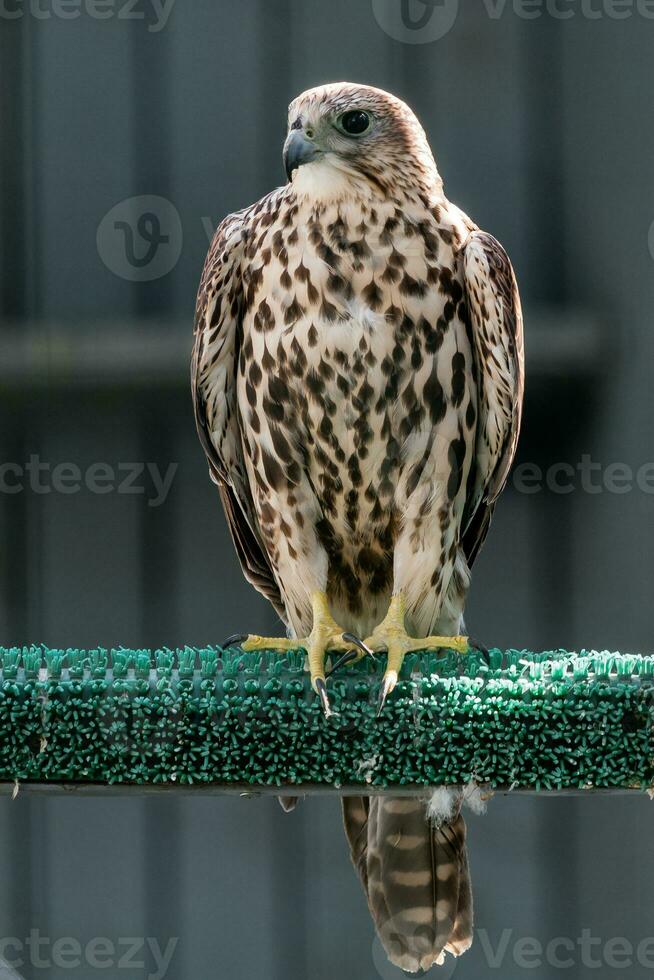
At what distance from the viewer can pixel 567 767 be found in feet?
4.66

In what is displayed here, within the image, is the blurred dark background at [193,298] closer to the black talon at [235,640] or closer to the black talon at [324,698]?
the black talon at [235,640]

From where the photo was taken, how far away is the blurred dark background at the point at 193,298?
3410mm

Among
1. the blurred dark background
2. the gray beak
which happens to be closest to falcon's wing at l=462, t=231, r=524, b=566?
the gray beak

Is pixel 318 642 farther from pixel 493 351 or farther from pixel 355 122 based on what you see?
pixel 355 122

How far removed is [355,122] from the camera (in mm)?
1803

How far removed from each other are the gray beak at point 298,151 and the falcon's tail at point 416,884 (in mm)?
1085

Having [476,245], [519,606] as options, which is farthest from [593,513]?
[476,245]

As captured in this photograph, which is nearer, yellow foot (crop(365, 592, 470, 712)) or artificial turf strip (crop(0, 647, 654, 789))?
artificial turf strip (crop(0, 647, 654, 789))

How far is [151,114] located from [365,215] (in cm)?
206

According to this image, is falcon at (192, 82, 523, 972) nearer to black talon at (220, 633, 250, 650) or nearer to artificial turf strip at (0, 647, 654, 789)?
black talon at (220, 633, 250, 650)

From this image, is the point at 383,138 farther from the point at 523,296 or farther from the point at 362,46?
the point at 362,46

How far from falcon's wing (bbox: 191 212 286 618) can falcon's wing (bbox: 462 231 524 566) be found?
43 cm

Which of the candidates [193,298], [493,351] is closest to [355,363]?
[493,351]

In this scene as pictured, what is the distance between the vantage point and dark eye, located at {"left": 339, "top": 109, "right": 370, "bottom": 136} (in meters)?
1.79
